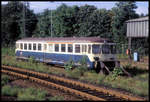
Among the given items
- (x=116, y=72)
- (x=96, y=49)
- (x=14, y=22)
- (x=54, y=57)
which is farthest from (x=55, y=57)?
(x=14, y=22)

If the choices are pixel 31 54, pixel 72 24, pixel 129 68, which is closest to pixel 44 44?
pixel 31 54

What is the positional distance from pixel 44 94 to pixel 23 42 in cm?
1749

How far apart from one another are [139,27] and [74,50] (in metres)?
11.6

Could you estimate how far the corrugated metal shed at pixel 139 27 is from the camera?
27.5m

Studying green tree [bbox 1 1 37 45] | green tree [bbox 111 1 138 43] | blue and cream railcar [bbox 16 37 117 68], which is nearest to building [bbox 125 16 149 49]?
green tree [bbox 111 1 138 43]

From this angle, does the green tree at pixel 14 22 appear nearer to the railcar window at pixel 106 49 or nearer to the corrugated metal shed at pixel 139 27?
the corrugated metal shed at pixel 139 27

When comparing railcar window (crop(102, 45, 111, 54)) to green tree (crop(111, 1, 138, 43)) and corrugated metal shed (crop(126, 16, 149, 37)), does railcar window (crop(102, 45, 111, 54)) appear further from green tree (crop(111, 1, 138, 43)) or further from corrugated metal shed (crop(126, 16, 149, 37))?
green tree (crop(111, 1, 138, 43))

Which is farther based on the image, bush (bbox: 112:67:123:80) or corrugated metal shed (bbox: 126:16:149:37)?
corrugated metal shed (bbox: 126:16:149:37)

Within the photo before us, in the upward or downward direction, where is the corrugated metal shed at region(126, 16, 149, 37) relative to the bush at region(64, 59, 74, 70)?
upward

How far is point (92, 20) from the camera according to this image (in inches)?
1421

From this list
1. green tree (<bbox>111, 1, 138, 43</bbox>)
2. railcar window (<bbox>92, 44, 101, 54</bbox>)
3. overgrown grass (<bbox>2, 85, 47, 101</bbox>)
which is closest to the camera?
overgrown grass (<bbox>2, 85, 47, 101</bbox>)

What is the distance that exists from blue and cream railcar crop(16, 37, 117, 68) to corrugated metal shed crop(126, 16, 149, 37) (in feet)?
33.1

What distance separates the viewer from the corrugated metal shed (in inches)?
1082

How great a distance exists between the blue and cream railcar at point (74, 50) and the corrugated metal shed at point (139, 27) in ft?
33.1
